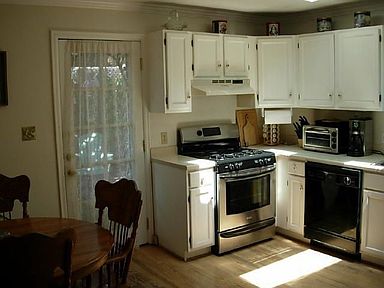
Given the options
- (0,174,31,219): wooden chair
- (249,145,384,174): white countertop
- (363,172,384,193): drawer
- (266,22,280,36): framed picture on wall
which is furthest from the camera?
(266,22,280,36): framed picture on wall

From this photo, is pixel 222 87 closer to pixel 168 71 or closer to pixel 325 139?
pixel 168 71

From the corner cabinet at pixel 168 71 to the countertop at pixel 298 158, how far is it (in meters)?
0.49

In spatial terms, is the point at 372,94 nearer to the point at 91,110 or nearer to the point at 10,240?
the point at 91,110

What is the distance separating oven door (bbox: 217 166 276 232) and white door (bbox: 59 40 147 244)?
895 mm

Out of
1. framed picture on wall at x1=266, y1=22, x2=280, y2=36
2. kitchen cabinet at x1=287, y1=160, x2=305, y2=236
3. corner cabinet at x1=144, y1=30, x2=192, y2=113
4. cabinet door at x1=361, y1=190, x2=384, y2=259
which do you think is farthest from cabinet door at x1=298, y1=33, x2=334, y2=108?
corner cabinet at x1=144, y1=30, x2=192, y2=113

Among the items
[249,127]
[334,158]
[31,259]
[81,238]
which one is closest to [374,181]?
[334,158]

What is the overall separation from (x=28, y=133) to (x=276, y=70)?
2.72 m

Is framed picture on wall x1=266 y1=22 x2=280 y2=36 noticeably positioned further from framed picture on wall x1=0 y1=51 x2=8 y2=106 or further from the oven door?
framed picture on wall x1=0 y1=51 x2=8 y2=106

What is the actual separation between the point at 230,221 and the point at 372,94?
6.05 ft

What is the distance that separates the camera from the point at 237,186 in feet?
13.9

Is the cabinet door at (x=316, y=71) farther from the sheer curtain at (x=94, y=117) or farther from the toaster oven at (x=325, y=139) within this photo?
the sheer curtain at (x=94, y=117)

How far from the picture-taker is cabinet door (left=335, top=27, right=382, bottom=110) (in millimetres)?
4023

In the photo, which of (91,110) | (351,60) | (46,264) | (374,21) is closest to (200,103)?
(91,110)

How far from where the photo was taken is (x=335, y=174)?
405 cm
